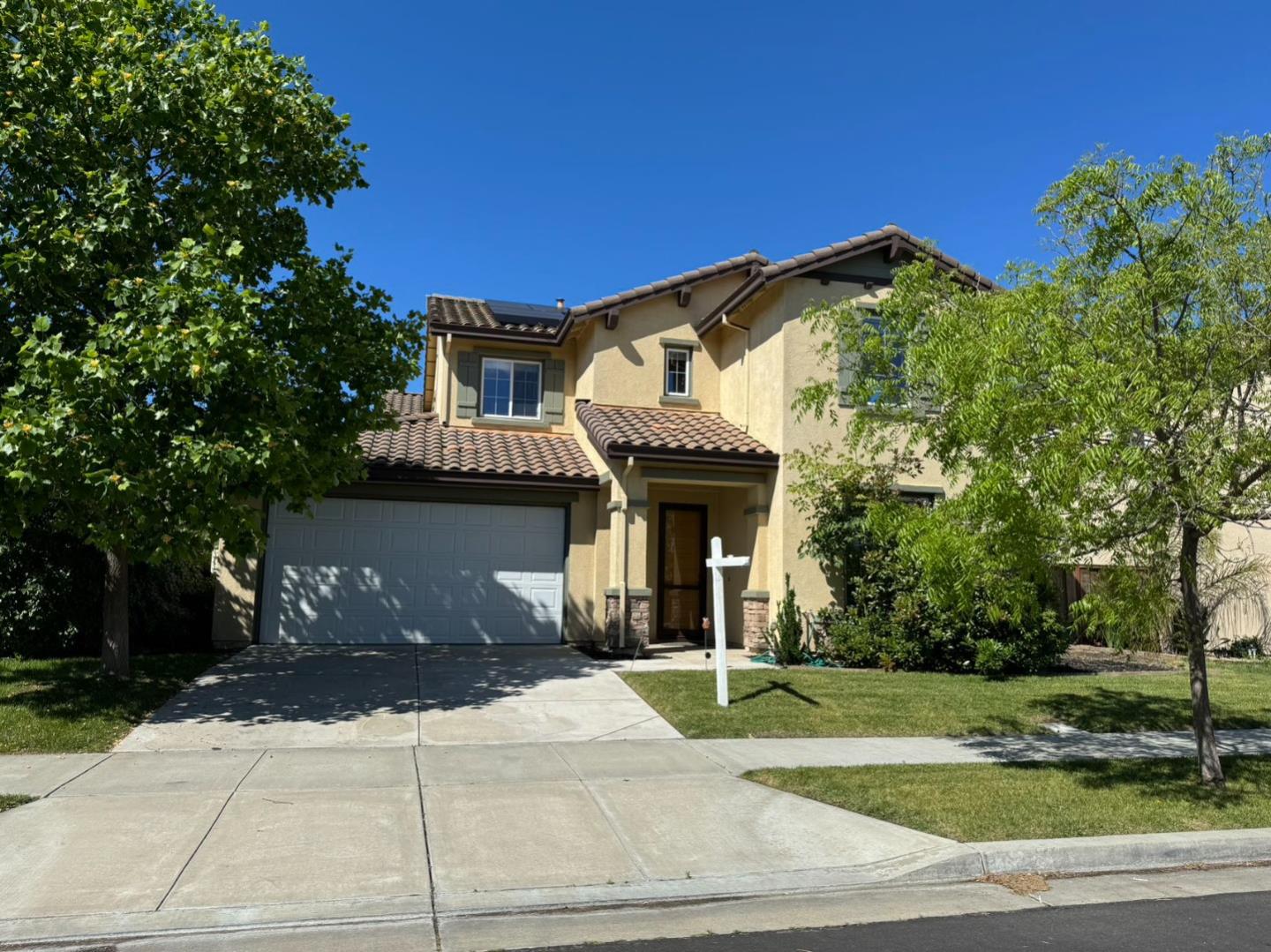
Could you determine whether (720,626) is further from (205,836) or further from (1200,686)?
(205,836)

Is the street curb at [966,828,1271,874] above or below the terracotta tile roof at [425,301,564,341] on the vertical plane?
below

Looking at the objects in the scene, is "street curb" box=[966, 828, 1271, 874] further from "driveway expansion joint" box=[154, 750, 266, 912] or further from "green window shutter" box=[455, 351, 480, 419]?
"green window shutter" box=[455, 351, 480, 419]

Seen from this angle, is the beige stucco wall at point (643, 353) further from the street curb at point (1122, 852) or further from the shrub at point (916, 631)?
the street curb at point (1122, 852)

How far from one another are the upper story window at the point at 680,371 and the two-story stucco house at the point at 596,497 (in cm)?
4

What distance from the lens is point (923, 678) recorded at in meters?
12.7

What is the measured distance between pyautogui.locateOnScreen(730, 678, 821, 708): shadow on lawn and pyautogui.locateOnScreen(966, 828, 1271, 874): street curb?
4.44m

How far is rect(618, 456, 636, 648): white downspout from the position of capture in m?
14.5

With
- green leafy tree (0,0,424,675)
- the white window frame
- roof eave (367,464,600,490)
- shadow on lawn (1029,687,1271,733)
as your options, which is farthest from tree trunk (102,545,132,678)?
shadow on lawn (1029,687,1271,733)

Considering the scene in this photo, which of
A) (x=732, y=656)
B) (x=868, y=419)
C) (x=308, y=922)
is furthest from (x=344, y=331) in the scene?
(x=732, y=656)

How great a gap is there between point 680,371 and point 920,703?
855cm

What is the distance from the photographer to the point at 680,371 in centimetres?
1753

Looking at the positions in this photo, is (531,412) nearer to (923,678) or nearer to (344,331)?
(344,331)

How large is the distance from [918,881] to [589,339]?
41.7 ft

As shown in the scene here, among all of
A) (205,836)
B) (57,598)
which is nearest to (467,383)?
(57,598)
